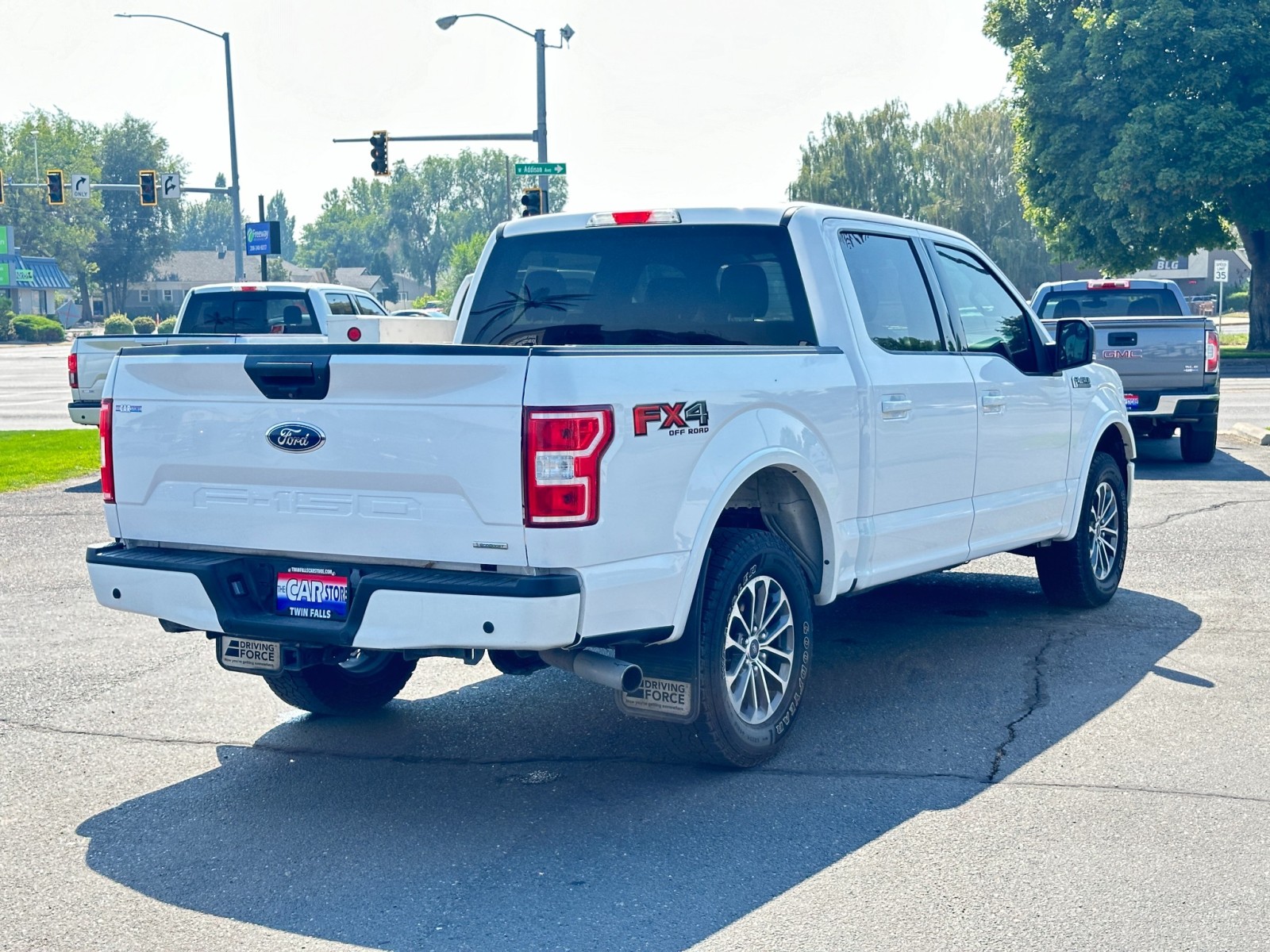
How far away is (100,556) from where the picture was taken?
541 centimetres

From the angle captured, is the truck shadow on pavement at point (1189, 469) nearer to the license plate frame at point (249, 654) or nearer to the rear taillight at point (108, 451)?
the license plate frame at point (249, 654)

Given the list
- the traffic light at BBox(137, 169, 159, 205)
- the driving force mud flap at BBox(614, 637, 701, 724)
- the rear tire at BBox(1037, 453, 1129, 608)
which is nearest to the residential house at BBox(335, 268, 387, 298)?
the traffic light at BBox(137, 169, 159, 205)

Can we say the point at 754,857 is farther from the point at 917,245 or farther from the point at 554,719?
the point at 917,245

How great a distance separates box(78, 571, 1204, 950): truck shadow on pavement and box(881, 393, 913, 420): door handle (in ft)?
4.08

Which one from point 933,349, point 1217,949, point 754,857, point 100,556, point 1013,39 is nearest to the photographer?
point 1217,949

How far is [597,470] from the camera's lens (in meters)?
4.62

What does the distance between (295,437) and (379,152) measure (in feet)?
95.1

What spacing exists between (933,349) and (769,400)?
1669 mm

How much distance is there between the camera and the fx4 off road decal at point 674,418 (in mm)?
4785

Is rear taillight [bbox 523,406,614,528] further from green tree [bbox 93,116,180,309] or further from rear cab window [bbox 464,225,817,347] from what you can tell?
green tree [bbox 93,116,180,309]

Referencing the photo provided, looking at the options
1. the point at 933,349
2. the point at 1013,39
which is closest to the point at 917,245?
the point at 933,349

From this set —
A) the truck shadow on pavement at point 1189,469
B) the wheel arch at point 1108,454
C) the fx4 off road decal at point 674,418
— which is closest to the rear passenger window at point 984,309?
the wheel arch at point 1108,454

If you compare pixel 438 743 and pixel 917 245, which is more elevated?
pixel 917 245

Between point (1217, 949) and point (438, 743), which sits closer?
point (1217, 949)
